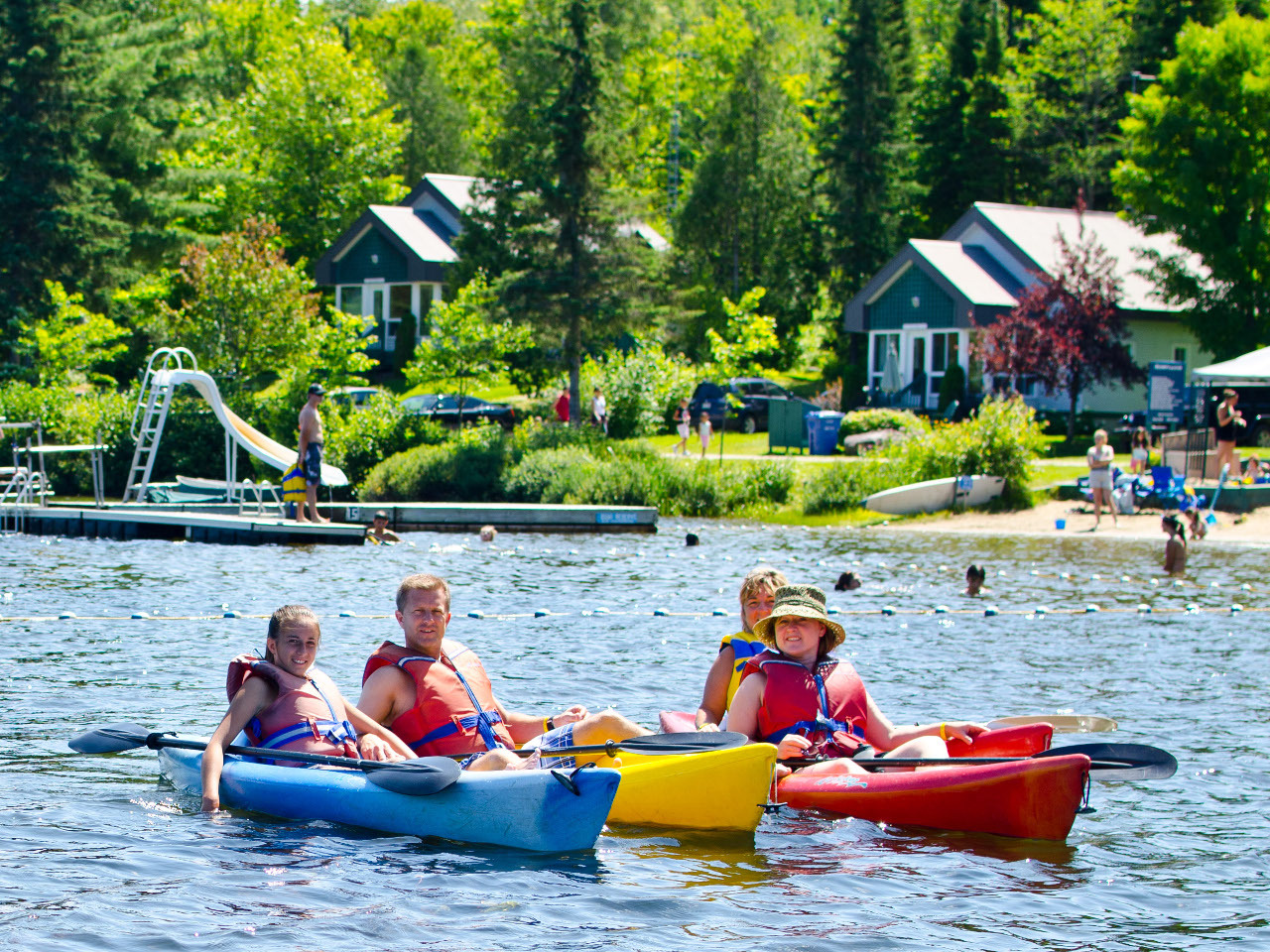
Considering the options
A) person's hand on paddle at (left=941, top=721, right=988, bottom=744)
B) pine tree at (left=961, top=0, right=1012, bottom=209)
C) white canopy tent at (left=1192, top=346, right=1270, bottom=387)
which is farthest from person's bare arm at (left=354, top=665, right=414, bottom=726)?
pine tree at (left=961, top=0, right=1012, bottom=209)

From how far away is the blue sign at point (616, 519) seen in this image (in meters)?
27.5

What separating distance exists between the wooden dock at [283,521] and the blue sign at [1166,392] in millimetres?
13374

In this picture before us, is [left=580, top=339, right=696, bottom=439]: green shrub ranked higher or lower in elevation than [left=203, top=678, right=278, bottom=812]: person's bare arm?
higher

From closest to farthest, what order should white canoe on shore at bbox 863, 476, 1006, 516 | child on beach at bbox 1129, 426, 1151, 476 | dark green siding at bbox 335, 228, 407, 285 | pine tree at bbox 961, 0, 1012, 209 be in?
white canoe on shore at bbox 863, 476, 1006, 516
child on beach at bbox 1129, 426, 1151, 476
dark green siding at bbox 335, 228, 407, 285
pine tree at bbox 961, 0, 1012, 209

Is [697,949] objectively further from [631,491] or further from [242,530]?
[631,491]

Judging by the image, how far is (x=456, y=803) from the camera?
A: 7.53m

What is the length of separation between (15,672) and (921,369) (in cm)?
3467

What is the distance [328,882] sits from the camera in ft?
22.9

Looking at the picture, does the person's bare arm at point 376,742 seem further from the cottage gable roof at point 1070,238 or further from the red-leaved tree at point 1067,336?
the cottage gable roof at point 1070,238

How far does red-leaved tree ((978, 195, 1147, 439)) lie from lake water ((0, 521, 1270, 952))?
15091mm

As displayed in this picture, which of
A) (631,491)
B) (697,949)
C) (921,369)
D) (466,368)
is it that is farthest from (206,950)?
(921,369)

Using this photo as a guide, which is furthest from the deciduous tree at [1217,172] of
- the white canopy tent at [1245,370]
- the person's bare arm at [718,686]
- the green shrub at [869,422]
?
the person's bare arm at [718,686]

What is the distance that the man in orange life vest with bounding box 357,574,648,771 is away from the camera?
7859mm

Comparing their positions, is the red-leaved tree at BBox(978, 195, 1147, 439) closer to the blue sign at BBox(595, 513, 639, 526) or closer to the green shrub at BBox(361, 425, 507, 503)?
the blue sign at BBox(595, 513, 639, 526)
